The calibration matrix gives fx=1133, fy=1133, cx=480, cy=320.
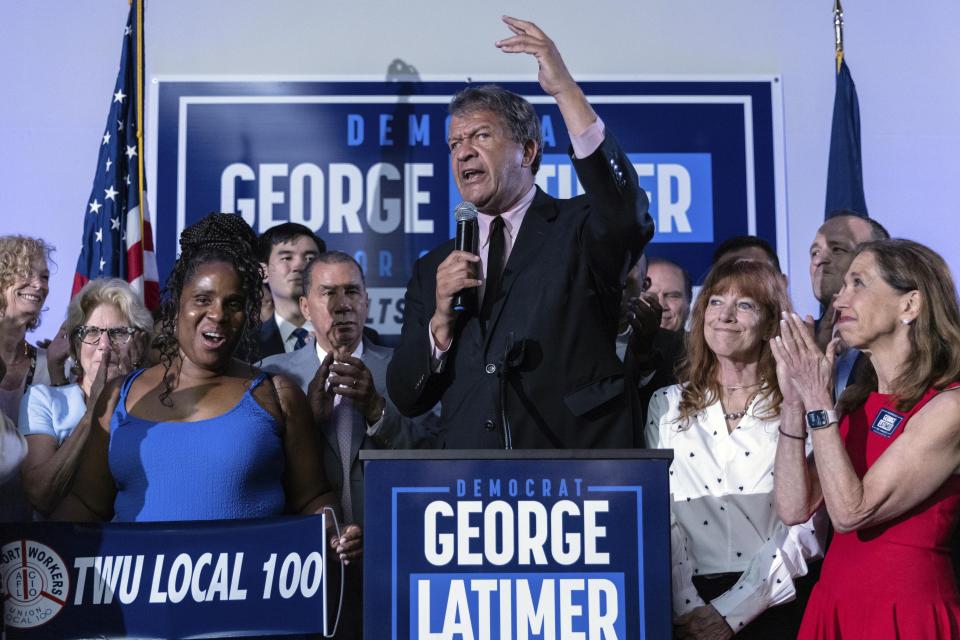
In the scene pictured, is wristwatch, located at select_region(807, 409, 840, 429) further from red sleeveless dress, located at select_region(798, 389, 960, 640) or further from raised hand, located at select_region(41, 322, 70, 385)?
raised hand, located at select_region(41, 322, 70, 385)

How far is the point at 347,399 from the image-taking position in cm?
323

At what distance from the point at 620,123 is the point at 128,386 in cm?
265

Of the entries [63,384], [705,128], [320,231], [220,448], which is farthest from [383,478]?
[705,128]

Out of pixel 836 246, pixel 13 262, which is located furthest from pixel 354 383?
pixel 836 246

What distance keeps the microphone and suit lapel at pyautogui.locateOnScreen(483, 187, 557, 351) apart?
3.3 inches

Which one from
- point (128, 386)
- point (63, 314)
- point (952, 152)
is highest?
point (952, 152)

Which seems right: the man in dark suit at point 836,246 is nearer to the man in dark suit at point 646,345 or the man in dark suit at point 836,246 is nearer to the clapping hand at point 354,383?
the man in dark suit at point 646,345

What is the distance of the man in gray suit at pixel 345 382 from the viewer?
3146mm

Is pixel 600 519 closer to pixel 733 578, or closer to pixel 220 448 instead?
pixel 733 578

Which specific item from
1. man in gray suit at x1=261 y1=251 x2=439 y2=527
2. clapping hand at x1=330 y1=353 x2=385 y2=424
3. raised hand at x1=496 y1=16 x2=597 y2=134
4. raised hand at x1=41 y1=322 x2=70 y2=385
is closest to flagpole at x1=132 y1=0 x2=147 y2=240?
raised hand at x1=41 y1=322 x2=70 y2=385

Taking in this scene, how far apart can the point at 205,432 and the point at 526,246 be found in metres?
0.90

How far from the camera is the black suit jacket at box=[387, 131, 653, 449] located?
8.66ft

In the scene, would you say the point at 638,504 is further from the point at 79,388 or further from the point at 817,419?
the point at 79,388

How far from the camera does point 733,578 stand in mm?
2764
